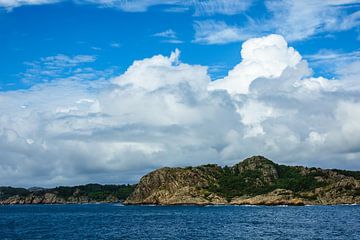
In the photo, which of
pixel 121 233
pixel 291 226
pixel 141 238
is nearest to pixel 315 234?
pixel 291 226

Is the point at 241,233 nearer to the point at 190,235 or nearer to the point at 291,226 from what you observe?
the point at 190,235

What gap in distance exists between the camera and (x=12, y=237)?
12206cm

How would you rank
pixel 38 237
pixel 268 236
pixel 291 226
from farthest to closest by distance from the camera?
pixel 291 226 < pixel 38 237 < pixel 268 236

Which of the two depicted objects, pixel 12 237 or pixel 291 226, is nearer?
pixel 12 237

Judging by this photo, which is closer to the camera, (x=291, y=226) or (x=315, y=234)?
(x=315, y=234)

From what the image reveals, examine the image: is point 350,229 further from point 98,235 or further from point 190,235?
point 98,235

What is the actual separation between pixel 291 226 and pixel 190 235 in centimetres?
3393

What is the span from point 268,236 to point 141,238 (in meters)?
30.0

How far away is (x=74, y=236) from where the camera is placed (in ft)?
401

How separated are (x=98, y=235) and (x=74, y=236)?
6053 millimetres

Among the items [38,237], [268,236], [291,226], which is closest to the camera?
[268,236]

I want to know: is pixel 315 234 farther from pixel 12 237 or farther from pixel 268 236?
pixel 12 237

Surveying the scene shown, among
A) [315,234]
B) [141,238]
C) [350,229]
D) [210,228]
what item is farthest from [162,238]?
[350,229]

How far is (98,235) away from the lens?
122812mm
